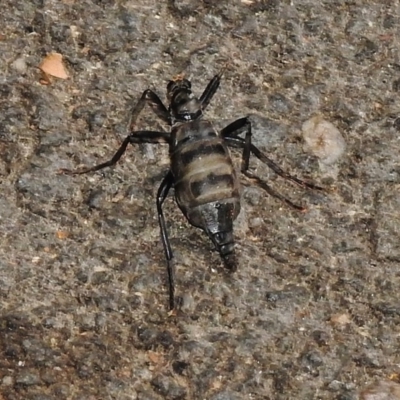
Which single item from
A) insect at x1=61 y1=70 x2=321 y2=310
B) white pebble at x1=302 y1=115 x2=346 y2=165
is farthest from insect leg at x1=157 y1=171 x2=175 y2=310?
white pebble at x1=302 y1=115 x2=346 y2=165

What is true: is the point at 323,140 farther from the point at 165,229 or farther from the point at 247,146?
the point at 165,229

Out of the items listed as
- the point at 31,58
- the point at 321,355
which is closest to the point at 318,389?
the point at 321,355

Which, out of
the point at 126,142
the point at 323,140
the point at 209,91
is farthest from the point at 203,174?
the point at 323,140

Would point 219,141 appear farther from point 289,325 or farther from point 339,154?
point 289,325

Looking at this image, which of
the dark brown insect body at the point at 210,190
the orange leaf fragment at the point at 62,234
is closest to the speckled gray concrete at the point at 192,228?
the orange leaf fragment at the point at 62,234

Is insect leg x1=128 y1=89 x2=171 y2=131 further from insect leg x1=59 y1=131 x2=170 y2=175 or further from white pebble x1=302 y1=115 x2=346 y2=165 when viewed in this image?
white pebble x1=302 y1=115 x2=346 y2=165

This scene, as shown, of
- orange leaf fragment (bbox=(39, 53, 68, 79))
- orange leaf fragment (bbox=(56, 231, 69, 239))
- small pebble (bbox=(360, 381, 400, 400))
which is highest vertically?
orange leaf fragment (bbox=(39, 53, 68, 79))
